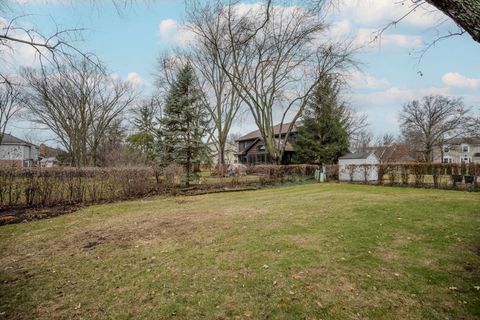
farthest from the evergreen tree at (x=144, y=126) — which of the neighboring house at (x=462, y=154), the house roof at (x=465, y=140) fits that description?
the neighboring house at (x=462, y=154)

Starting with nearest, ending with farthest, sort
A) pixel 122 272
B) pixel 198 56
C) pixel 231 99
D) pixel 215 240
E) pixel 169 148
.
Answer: pixel 122 272 < pixel 215 240 < pixel 169 148 < pixel 198 56 < pixel 231 99

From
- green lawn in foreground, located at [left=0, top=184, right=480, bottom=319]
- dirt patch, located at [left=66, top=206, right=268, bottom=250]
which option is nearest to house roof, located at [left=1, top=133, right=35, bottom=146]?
green lawn in foreground, located at [left=0, top=184, right=480, bottom=319]

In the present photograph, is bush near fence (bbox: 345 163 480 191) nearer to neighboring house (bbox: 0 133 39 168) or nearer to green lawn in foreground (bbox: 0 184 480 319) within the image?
green lawn in foreground (bbox: 0 184 480 319)

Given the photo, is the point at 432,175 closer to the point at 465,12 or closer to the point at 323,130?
the point at 323,130

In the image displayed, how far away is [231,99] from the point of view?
31688 mm

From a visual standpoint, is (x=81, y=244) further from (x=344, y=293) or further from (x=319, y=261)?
(x=344, y=293)

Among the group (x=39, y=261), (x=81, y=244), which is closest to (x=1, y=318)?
(x=39, y=261)

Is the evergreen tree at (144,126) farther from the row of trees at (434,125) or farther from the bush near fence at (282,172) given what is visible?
the row of trees at (434,125)

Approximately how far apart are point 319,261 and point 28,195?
1066cm

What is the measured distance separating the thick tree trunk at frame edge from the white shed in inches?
643

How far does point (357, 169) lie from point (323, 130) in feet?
28.1

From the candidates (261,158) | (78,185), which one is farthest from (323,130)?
(78,185)

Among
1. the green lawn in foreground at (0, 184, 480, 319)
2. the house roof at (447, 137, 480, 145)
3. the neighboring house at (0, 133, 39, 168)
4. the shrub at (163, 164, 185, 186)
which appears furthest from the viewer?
the house roof at (447, 137, 480, 145)

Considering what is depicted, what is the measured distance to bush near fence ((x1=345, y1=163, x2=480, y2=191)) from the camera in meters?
14.0
